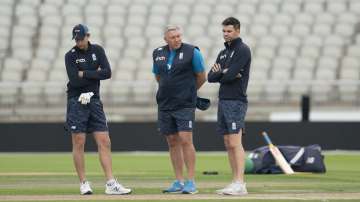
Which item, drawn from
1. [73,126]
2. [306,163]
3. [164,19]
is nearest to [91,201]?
[73,126]

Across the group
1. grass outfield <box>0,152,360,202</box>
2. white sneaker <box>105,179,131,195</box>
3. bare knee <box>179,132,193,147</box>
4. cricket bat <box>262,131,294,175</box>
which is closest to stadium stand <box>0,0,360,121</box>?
grass outfield <box>0,152,360,202</box>

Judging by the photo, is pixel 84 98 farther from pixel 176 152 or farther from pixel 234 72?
pixel 234 72

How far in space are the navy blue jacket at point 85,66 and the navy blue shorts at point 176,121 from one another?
2.73 ft

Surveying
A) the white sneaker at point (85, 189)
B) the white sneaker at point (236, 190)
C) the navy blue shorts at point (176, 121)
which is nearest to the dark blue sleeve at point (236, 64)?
the navy blue shorts at point (176, 121)

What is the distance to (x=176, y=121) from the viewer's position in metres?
12.9

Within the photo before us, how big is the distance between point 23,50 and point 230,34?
16.7 metres

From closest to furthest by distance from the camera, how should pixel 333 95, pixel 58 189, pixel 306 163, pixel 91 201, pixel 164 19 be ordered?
pixel 91 201
pixel 58 189
pixel 306 163
pixel 333 95
pixel 164 19

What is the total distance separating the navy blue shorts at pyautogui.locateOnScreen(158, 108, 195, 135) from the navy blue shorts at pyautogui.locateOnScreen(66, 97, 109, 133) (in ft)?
2.26

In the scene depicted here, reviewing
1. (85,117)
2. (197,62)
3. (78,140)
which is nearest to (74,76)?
(85,117)

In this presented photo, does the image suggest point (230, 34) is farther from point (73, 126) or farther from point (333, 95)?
point (333, 95)

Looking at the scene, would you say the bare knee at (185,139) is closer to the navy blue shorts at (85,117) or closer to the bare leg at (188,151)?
the bare leg at (188,151)

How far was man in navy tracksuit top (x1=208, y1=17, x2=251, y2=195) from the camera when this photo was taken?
12.7m

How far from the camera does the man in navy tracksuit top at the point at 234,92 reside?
12.7 m

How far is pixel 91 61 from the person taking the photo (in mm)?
12977
